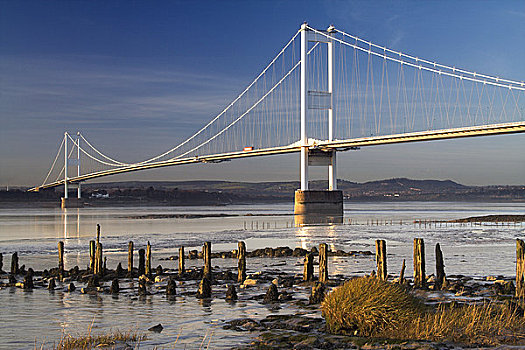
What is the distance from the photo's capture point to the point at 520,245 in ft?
47.4

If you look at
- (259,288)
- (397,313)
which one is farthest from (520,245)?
(259,288)

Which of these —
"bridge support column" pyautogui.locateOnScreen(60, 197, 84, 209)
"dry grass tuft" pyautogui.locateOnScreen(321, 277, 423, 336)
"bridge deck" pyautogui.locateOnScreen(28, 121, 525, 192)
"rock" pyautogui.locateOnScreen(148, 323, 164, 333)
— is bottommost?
"rock" pyautogui.locateOnScreen(148, 323, 164, 333)

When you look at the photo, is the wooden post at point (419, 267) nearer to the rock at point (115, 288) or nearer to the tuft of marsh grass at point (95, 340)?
the rock at point (115, 288)

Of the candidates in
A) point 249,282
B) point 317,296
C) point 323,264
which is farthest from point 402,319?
point 249,282

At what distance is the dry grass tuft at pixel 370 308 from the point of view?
10.7 meters

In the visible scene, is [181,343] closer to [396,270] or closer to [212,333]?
[212,333]

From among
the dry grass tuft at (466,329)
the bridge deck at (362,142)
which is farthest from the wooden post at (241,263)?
the bridge deck at (362,142)

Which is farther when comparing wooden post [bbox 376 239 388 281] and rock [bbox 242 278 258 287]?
rock [bbox 242 278 258 287]

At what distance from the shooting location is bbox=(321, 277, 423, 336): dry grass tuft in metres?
10.7

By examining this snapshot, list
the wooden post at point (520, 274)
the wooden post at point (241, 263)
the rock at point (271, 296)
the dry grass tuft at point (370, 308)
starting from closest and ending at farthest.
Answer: the dry grass tuft at point (370, 308) < the wooden post at point (520, 274) < the rock at point (271, 296) < the wooden post at point (241, 263)

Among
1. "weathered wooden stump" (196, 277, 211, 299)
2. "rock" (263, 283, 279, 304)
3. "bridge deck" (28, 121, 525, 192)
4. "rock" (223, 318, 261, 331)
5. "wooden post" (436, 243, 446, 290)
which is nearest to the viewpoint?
"rock" (223, 318, 261, 331)

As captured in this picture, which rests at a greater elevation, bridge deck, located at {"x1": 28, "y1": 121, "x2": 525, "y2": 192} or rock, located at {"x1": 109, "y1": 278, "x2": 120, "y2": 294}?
bridge deck, located at {"x1": 28, "y1": 121, "x2": 525, "y2": 192}

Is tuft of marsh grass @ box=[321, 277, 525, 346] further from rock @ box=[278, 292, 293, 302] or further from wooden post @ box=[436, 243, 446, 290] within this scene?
wooden post @ box=[436, 243, 446, 290]

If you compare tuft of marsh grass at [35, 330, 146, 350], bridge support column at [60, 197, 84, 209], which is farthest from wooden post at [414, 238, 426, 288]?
bridge support column at [60, 197, 84, 209]
